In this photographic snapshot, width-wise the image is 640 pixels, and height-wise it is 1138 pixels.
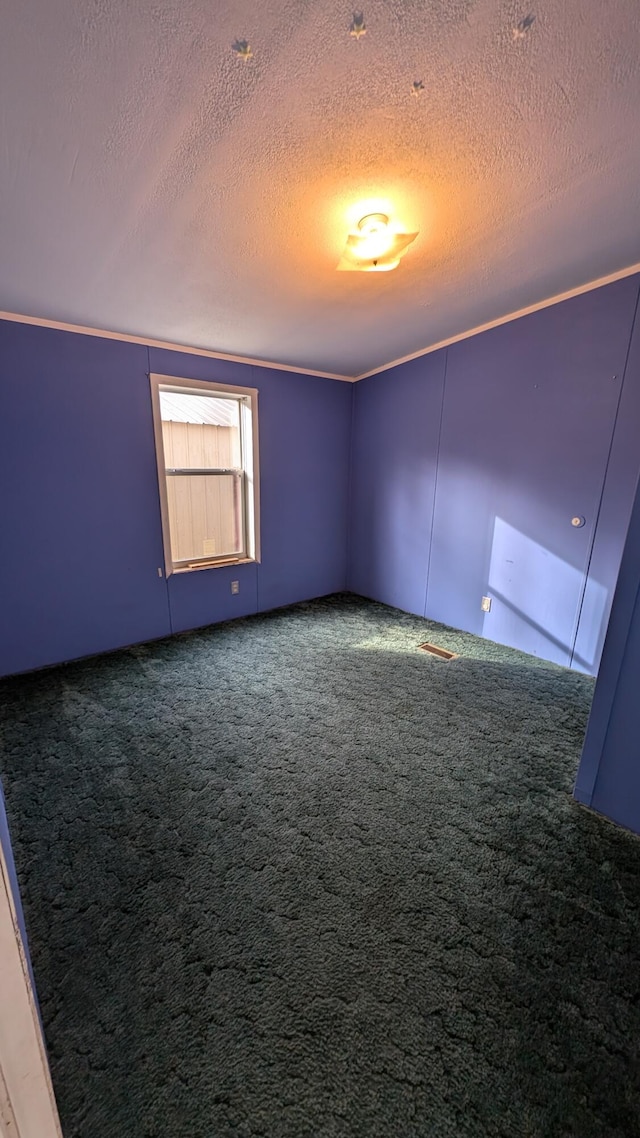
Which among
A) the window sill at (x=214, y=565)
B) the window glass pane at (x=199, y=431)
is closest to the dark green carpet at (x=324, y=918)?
the window sill at (x=214, y=565)

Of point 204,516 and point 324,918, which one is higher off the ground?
point 204,516

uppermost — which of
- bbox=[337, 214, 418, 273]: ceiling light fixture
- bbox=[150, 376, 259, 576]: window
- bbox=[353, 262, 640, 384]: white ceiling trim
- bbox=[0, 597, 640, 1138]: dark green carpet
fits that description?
bbox=[353, 262, 640, 384]: white ceiling trim

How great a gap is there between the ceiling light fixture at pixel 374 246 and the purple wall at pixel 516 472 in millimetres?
1481

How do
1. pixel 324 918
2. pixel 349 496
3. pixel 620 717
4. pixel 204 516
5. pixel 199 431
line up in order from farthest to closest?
pixel 349 496 → pixel 204 516 → pixel 199 431 → pixel 620 717 → pixel 324 918

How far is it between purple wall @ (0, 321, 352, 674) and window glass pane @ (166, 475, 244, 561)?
19cm

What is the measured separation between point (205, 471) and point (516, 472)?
8.30 feet

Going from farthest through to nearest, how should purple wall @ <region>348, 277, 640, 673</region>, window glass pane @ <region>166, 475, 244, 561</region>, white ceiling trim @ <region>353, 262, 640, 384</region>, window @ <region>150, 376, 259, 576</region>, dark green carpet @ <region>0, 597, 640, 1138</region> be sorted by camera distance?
window glass pane @ <region>166, 475, 244, 561</region> → window @ <region>150, 376, 259, 576</region> → purple wall @ <region>348, 277, 640, 673</region> → white ceiling trim @ <region>353, 262, 640, 384</region> → dark green carpet @ <region>0, 597, 640, 1138</region>

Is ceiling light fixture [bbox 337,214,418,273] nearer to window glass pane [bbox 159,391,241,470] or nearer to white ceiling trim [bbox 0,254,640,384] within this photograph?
white ceiling trim [bbox 0,254,640,384]

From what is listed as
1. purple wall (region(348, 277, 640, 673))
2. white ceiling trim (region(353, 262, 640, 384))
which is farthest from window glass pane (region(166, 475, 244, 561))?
white ceiling trim (region(353, 262, 640, 384))

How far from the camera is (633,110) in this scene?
1.24m

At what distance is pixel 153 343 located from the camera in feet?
9.66

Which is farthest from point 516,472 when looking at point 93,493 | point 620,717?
point 93,493

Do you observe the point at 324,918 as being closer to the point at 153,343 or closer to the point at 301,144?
the point at 301,144

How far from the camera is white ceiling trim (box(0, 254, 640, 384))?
244 cm
